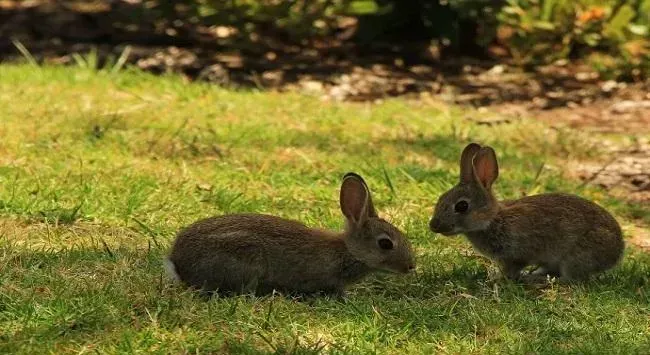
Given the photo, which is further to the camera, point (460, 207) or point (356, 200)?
point (460, 207)

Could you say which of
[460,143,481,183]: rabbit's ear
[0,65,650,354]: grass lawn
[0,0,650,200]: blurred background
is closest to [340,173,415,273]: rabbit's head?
[0,65,650,354]: grass lawn

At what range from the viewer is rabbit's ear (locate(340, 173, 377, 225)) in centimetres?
549

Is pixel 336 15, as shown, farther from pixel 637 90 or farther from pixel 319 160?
pixel 319 160

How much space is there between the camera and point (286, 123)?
8.78 meters

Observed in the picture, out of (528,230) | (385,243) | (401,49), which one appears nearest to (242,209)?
(385,243)

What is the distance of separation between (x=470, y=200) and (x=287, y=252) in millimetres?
1050

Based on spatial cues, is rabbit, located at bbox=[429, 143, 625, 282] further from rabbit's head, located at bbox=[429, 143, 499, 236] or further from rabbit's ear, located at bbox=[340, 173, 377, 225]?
rabbit's ear, located at bbox=[340, 173, 377, 225]

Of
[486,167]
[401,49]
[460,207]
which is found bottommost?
[401,49]

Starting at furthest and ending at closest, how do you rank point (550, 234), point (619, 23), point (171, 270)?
point (619, 23)
point (550, 234)
point (171, 270)

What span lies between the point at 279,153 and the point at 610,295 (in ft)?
9.65

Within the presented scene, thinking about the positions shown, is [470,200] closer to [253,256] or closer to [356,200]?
[356,200]

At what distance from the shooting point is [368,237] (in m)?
5.50

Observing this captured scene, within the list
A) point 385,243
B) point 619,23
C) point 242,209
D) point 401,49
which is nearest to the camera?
point 385,243

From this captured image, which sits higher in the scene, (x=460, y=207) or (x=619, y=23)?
(x=460, y=207)
